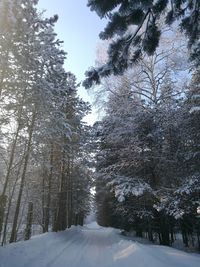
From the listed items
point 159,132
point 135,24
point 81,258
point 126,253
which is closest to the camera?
point 135,24

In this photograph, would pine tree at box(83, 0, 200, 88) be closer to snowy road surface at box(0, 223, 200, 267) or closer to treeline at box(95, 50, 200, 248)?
snowy road surface at box(0, 223, 200, 267)

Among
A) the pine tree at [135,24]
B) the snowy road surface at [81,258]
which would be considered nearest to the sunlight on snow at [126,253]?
the snowy road surface at [81,258]

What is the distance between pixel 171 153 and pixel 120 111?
4199 mm

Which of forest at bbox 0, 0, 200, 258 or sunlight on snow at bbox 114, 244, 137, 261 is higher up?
forest at bbox 0, 0, 200, 258

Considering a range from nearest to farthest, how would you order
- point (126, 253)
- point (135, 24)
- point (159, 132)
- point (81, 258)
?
point (135, 24)
point (126, 253)
point (81, 258)
point (159, 132)

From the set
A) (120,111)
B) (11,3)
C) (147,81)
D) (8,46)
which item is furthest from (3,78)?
(147,81)

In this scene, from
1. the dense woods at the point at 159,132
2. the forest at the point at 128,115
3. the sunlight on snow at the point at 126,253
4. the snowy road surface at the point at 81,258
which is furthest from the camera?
the dense woods at the point at 159,132

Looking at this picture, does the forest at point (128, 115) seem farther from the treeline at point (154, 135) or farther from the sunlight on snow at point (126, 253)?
the sunlight on snow at point (126, 253)

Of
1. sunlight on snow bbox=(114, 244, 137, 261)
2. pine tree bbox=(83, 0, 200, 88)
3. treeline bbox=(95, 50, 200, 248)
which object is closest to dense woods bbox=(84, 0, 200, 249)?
treeline bbox=(95, 50, 200, 248)

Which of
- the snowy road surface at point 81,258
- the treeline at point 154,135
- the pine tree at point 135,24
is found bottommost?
the snowy road surface at point 81,258

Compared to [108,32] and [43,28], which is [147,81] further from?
[108,32]

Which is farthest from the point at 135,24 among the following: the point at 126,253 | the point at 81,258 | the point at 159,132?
the point at 159,132

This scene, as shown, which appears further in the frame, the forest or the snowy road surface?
the forest

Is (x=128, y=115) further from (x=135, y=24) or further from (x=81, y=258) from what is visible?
(x=135, y=24)
